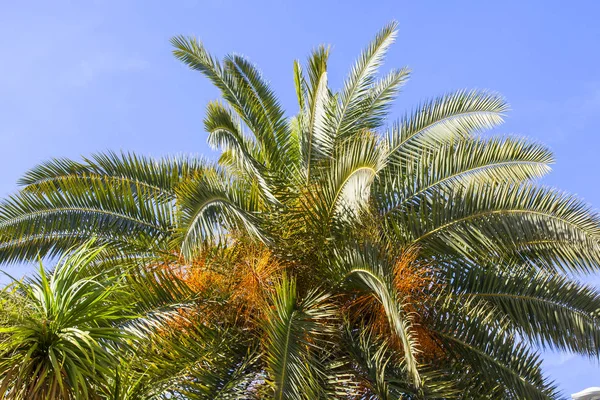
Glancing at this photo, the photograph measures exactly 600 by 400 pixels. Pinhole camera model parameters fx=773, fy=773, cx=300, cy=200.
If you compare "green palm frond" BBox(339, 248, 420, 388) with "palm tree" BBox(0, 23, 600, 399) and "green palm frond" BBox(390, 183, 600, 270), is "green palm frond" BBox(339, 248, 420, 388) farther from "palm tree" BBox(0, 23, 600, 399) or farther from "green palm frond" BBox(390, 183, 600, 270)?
"green palm frond" BBox(390, 183, 600, 270)

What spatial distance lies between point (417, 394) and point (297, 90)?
226 inches

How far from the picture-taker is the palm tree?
28.1 ft

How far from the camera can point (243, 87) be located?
12281 mm

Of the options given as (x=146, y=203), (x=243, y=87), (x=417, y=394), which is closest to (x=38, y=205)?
(x=146, y=203)

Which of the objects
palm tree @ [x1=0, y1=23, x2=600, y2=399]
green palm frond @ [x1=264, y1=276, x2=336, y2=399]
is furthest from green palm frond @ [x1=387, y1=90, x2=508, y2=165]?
green palm frond @ [x1=264, y1=276, x2=336, y2=399]

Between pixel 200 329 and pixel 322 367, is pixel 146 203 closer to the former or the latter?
pixel 200 329

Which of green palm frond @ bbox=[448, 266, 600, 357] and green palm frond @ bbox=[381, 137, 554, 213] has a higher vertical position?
green palm frond @ bbox=[381, 137, 554, 213]

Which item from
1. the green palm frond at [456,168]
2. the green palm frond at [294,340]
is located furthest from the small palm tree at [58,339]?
the green palm frond at [456,168]

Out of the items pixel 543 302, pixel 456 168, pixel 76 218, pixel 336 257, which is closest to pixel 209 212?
pixel 336 257

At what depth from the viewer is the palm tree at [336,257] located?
28.1ft

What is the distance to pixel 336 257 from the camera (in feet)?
29.9

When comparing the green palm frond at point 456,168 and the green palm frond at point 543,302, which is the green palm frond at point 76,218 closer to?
the green palm frond at point 456,168

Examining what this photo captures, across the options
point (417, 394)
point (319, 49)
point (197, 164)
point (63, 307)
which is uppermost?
point (319, 49)

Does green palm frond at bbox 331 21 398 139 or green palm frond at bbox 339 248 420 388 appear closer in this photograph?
green palm frond at bbox 339 248 420 388
